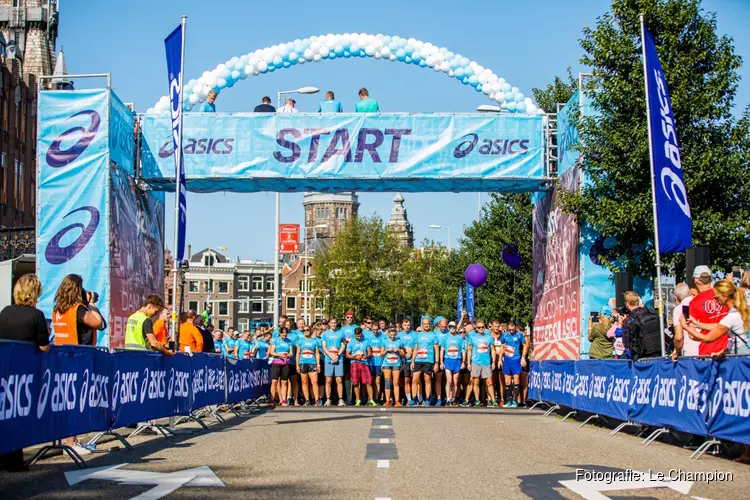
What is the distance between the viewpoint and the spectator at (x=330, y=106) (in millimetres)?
26422

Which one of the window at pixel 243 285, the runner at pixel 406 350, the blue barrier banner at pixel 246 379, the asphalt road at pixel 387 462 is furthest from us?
the window at pixel 243 285

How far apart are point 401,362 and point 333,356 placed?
1690mm

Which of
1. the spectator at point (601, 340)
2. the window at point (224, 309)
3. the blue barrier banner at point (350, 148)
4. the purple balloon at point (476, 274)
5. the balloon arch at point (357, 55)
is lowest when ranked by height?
the window at point (224, 309)

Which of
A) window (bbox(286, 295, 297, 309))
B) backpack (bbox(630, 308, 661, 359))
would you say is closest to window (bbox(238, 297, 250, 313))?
window (bbox(286, 295, 297, 309))

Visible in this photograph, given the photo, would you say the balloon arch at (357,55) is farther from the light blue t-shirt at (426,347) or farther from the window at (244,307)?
the window at (244,307)

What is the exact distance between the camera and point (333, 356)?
2511cm

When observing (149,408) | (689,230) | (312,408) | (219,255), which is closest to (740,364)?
(689,230)

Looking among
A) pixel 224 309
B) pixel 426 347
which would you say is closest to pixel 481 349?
pixel 426 347

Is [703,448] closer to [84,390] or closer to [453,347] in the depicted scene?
[84,390]

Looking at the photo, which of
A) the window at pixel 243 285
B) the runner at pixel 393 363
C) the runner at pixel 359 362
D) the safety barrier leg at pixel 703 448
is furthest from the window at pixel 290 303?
the safety barrier leg at pixel 703 448

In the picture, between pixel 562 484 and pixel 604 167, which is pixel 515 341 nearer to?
pixel 604 167

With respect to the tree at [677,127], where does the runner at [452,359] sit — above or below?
below

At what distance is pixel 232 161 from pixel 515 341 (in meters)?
7.94

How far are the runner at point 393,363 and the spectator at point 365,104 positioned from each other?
5.42 metres
